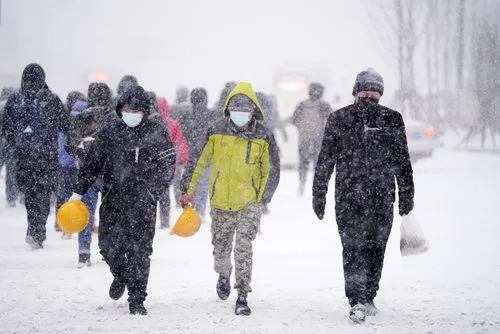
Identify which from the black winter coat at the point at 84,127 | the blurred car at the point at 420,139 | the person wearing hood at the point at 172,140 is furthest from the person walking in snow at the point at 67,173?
the blurred car at the point at 420,139

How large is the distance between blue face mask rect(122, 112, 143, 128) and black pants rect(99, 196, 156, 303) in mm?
631

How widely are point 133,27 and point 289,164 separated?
111350 mm

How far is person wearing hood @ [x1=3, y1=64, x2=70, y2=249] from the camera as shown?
8.20 meters

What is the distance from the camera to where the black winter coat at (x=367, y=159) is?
5.46 m

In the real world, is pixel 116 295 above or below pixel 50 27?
below

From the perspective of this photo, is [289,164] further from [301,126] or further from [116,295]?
[116,295]

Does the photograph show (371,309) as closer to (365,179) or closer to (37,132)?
(365,179)

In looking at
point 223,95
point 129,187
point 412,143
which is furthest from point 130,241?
point 412,143

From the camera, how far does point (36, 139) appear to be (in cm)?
823

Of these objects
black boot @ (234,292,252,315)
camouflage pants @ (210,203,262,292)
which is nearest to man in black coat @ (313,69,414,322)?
camouflage pants @ (210,203,262,292)

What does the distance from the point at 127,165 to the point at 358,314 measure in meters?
2.17

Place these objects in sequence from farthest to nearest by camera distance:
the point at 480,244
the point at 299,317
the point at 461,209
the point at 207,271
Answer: the point at 461,209, the point at 480,244, the point at 207,271, the point at 299,317

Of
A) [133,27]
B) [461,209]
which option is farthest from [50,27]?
[461,209]

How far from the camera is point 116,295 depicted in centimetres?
566
